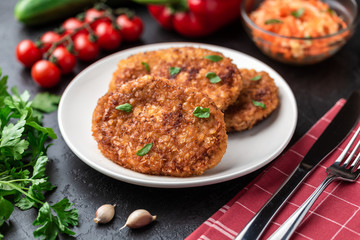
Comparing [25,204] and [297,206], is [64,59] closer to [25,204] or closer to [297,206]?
[25,204]

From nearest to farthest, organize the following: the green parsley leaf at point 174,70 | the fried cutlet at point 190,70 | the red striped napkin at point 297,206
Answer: the red striped napkin at point 297,206, the fried cutlet at point 190,70, the green parsley leaf at point 174,70

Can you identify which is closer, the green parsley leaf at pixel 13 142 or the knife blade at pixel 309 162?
the knife blade at pixel 309 162

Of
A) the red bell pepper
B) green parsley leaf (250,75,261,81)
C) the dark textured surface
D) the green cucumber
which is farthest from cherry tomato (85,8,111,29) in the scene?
green parsley leaf (250,75,261,81)

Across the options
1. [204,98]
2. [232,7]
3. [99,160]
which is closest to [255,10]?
[232,7]

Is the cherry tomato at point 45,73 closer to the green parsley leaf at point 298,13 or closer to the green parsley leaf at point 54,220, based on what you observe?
the green parsley leaf at point 54,220

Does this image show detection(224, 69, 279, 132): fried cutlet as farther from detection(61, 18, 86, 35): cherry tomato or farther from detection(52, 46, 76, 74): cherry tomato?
detection(61, 18, 86, 35): cherry tomato

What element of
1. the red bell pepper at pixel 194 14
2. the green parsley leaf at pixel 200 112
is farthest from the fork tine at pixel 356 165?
the red bell pepper at pixel 194 14

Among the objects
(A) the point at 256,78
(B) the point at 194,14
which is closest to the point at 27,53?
(B) the point at 194,14
